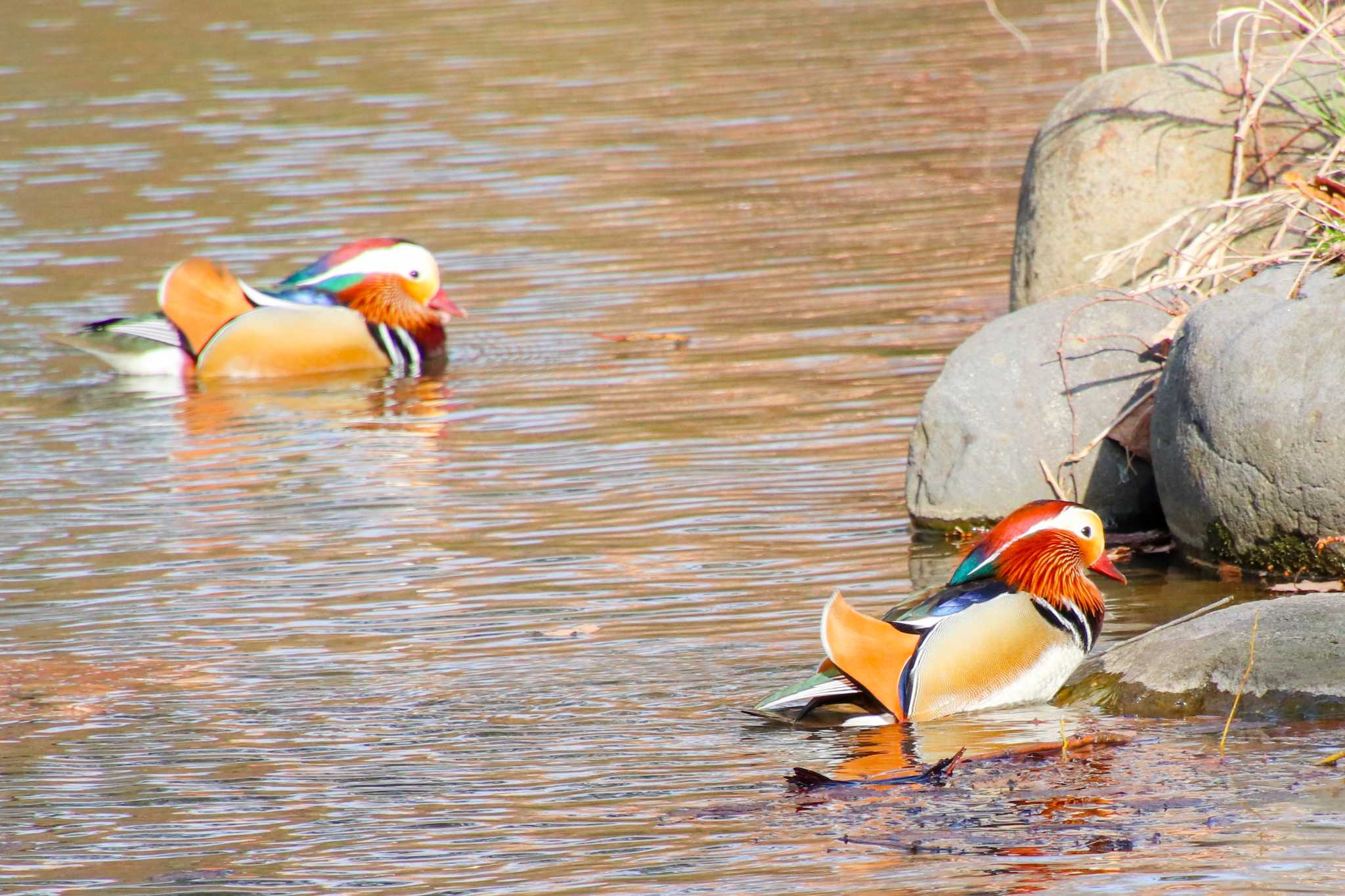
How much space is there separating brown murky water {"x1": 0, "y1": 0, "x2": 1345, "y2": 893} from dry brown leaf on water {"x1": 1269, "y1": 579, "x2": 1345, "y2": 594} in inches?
12.4

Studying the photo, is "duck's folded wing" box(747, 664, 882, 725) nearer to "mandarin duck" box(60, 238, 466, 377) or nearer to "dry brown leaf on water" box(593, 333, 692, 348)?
"dry brown leaf on water" box(593, 333, 692, 348)

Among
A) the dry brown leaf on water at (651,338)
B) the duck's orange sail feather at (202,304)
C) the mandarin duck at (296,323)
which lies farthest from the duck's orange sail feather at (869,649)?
the duck's orange sail feather at (202,304)

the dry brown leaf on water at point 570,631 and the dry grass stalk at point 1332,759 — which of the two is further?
the dry brown leaf on water at point 570,631

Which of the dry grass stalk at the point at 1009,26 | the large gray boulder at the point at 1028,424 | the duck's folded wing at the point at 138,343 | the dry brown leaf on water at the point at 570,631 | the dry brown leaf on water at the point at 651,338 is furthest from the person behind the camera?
the duck's folded wing at the point at 138,343

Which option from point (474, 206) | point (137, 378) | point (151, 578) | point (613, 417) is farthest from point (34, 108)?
point (151, 578)

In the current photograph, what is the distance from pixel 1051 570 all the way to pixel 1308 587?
1152 mm

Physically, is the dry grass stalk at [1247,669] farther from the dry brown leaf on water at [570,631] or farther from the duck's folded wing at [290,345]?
the duck's folded wing at [290,345]

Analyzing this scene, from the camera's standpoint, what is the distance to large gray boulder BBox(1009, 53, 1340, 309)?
842cm

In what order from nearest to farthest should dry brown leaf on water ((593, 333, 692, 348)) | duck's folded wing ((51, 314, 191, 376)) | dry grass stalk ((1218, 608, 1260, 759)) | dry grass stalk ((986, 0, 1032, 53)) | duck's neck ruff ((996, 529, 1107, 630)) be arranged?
dry grass stalk ((1218, 608, 1260, 759)), duck's neck ruff ((996, 529, 1107, 630)), dry grass stalk ((986, 0, 1032, 53)), dry brown leaf on water ((593, 333, 692, 348)), duck's folded wing ((51, 314, 191, 376))

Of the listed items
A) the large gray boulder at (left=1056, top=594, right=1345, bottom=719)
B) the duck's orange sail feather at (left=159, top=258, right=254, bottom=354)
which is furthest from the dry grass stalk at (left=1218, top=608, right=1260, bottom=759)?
the duck's orange sail feather at (left=159, top=258, right=254, bottom=354)

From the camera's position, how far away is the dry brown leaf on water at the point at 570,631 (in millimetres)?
6281

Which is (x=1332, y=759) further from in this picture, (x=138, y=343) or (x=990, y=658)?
(x=138, y=343)

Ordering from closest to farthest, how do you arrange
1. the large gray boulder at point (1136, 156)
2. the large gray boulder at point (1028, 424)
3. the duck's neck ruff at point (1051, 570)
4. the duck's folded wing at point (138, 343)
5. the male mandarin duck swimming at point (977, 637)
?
1. the male mandarin duck swimming at point (977, 637)
2. the duck's neck ruff at point (1051, 570)
3. the large gray boulder at point (1028, 424)
4. the large gray boulder at point (1136, 156)
5. the duck's folded wing at point (138, 343)

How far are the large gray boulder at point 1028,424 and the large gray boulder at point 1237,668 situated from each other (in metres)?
1.63
